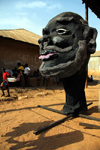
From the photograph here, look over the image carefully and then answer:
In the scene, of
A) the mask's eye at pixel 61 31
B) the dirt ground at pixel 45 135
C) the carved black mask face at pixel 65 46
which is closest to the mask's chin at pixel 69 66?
the carved black mask face at pixel 65 46

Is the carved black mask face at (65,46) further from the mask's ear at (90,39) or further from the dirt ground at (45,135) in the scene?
the dirt ground at (45,135)

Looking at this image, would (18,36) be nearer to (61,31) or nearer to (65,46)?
(61,31)

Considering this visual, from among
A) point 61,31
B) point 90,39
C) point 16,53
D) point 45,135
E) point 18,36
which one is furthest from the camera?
point 18,36

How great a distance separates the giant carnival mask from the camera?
232 centimetres

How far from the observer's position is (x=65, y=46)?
7.80 ft

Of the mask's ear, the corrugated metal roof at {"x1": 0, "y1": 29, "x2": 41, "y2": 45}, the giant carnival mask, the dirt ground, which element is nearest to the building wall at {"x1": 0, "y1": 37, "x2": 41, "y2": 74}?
the corrugated metal roof at {"x1": 0, "y1": 29, "x2": 41, "y2": 45}

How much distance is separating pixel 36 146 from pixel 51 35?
1961mm

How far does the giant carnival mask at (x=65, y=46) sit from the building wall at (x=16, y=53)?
5.58 m

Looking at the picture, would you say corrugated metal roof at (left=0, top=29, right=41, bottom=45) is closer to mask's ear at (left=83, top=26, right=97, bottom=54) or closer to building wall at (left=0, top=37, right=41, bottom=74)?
building wall at (left=0, top=37, right=41, bottom=74)

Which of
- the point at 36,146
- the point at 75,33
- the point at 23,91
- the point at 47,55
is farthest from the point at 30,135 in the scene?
the point at 23,91

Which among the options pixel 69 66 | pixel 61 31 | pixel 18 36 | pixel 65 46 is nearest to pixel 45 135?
pixel 69 66

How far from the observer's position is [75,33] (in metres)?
2.39

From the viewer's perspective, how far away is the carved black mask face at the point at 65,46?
232cm

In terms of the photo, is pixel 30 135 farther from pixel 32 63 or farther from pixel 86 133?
pixel 32 63
